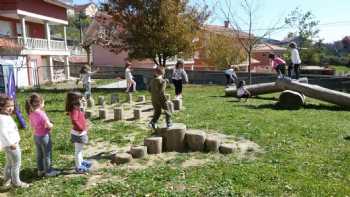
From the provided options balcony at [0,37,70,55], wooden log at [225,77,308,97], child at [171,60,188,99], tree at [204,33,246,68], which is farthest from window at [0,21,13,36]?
wooden log at [225,77,308,97]

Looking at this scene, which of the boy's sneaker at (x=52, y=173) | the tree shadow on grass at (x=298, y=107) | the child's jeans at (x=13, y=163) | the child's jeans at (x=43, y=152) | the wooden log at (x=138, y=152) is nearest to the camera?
the child's jeans at (x=13, y=163)

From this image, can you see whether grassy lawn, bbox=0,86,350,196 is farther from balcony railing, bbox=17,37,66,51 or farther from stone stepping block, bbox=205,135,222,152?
balcony railing, bbox=17,37,66,51

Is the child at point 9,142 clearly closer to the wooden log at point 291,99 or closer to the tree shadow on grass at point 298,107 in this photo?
the tree shadow on grass at point 298,107

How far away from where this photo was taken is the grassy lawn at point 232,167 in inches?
224

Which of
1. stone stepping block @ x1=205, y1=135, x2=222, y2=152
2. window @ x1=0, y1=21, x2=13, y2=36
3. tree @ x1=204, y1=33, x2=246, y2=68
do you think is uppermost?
window @ x1=0, y1=21, x2=13, y2=36

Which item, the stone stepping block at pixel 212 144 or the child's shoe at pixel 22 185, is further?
the stone stepping block at pixel 212 144

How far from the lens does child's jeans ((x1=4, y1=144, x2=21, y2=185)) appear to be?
230 inches

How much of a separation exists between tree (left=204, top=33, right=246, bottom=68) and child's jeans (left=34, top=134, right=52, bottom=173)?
34.7 metres

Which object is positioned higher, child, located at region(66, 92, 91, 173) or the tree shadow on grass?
child, located at region(66, 92, 91, 173)

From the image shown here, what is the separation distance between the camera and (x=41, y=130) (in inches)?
247

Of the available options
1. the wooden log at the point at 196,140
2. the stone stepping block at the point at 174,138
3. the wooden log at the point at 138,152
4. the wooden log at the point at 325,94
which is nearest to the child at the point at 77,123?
the wooden log at the point at 138,152

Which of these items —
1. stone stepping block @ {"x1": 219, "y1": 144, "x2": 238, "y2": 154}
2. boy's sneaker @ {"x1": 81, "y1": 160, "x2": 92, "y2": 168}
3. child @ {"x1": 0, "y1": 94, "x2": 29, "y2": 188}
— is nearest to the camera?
child @ {"x1": 0, "y1": 94, "x2": 29, "y2": 188}

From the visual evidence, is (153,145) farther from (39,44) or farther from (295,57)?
(39,44)

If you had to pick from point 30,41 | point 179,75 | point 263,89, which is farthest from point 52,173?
point 30,41
